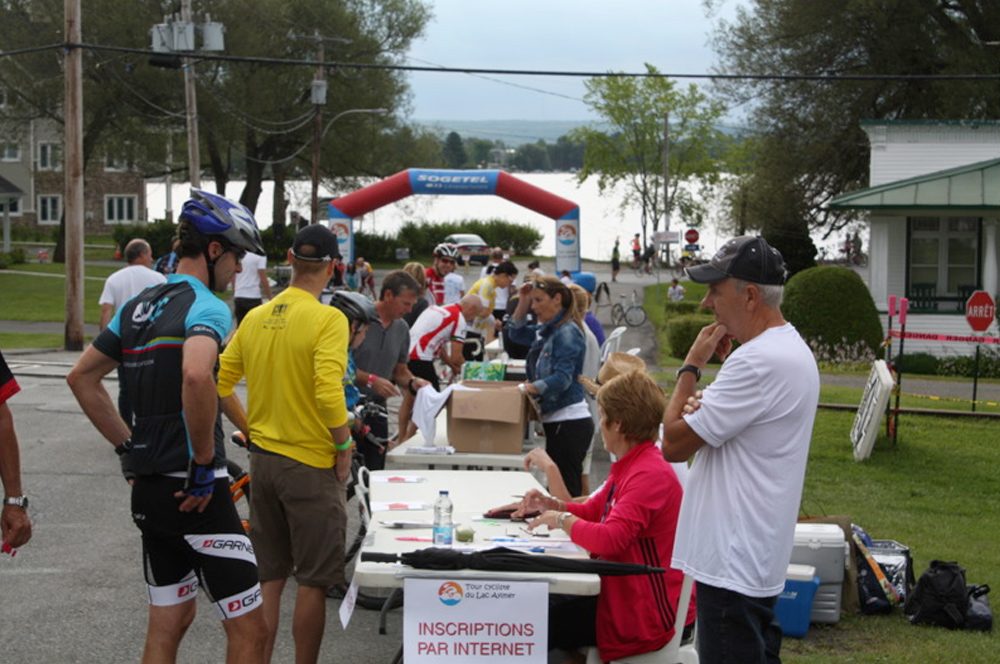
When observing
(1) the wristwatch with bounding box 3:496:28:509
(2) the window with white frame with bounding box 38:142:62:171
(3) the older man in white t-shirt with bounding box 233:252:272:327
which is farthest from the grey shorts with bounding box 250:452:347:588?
(2) the window with white frame with bounding box 38:142:62:171

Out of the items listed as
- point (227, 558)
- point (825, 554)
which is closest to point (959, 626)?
point (825, 554)

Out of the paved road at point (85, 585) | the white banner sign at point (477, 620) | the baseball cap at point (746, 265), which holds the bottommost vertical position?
the paved road at point (85, 585)

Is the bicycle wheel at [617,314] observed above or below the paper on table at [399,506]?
below

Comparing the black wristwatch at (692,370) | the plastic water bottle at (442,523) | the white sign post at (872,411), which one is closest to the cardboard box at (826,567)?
the plastic water bottle at (442,523)

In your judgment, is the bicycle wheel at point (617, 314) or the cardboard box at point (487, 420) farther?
the bicycle wheel at point (617, 314)

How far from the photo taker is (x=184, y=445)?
14.4 feet

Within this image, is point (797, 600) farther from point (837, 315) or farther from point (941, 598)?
point (837, 315)

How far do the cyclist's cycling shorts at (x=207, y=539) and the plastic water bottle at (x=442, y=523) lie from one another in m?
0.81

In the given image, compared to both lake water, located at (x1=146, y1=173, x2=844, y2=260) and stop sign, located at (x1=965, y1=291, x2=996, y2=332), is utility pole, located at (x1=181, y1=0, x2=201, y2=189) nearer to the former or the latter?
lake water, located at (x1=146, y1=173, x2=844, y2=260)

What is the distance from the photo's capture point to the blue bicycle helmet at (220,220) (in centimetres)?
462

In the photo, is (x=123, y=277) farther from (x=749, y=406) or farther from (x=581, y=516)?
(x=749, y=406)

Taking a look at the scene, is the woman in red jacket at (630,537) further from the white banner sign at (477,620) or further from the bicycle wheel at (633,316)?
the bicycle wheel at (633,316)

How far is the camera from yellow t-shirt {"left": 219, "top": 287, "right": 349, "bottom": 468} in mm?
5074

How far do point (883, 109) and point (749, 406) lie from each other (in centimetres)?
3816
